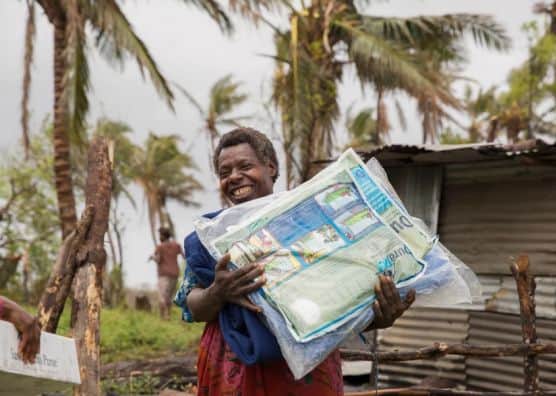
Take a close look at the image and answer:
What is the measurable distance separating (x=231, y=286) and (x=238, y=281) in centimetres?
2

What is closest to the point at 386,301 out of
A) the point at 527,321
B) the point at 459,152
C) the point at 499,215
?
the point at 527,321

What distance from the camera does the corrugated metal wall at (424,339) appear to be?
8.20m

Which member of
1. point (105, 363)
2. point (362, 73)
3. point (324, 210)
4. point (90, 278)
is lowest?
point (105, 363)

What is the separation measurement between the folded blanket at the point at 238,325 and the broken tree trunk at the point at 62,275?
139 inches

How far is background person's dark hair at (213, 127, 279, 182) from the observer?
2475 millimetres

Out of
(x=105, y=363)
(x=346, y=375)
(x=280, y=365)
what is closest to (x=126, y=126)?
(x=105, y=363)

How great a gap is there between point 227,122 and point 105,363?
1556 centimetres

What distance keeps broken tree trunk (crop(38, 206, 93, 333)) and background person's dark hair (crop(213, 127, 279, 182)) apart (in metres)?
3.44

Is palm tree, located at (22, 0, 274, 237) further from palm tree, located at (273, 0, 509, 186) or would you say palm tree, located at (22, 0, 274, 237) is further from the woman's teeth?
the woman's teeth

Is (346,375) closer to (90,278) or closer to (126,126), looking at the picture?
(90,278)

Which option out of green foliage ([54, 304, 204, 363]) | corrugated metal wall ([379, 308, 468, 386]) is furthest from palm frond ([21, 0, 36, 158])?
corrugated metal wall ([379, 308, 468, 386])

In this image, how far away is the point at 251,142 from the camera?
2.48 metres

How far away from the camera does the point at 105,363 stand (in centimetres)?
1030

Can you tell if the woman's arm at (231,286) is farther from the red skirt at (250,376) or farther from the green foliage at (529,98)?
the green foliage at (529,98)
